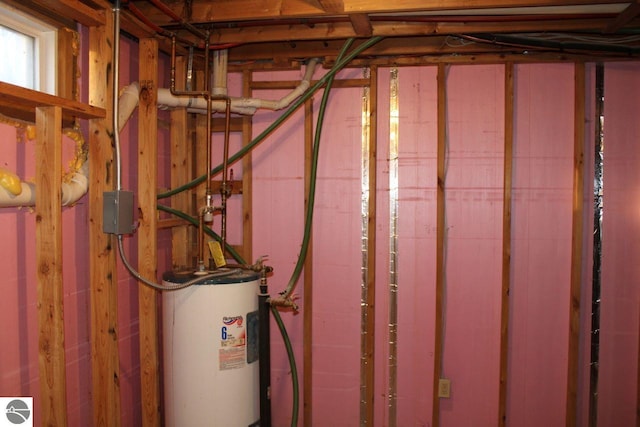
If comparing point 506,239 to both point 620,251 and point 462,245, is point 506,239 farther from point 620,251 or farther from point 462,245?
point 620,251

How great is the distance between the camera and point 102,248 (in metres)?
2.07

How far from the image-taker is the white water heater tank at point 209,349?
7.43ft

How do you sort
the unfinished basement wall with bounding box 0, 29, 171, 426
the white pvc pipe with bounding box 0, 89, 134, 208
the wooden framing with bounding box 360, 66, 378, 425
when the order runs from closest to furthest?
the white pvc pipe with bounding box 0, 89, 134, 208, the unfinished basement wall with bounding box 0, 29, 171, 426, the wooden framing with bounding box 360, 66, 378, 425

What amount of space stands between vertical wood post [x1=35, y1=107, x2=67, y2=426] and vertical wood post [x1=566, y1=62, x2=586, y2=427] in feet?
8.43

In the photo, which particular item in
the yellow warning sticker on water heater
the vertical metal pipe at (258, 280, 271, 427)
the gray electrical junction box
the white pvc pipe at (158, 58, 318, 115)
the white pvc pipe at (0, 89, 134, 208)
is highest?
the white pvc pipe at (158, 58, 318, 115)

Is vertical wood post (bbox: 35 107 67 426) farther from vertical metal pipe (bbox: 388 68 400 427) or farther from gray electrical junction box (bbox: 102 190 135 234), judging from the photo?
vertical metal pipe (bbox: 388 68 400 427)

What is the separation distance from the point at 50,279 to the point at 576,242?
2.61 meters

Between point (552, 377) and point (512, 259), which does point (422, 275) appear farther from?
A: point (552, 377)

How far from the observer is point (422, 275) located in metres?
2.89

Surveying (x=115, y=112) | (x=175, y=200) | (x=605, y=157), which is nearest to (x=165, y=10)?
(x=115, y=112)

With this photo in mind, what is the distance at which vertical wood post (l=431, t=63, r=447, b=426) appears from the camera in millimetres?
2812

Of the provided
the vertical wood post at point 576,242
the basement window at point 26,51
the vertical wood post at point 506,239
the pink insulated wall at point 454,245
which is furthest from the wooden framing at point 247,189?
the vertical wood post at point 576,242

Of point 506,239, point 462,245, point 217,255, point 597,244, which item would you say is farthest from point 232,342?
point 597,244

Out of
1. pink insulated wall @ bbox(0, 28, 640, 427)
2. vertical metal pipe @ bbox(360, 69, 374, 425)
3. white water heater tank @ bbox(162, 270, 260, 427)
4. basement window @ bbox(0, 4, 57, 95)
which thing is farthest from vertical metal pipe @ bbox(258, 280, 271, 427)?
basement window @ bbox(0, 4, 57, 95)
